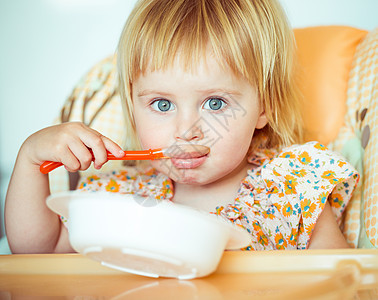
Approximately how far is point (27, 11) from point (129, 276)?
1.34 metres

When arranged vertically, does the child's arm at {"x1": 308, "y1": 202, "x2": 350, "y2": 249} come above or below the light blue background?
below

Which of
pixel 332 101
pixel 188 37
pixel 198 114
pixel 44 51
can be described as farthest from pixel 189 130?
pixel 44 51

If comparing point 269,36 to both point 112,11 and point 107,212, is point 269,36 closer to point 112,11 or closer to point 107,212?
point 107,212

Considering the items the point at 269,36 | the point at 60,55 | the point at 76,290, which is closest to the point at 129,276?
the point at 76,290

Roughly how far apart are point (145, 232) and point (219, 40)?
18.0 inches

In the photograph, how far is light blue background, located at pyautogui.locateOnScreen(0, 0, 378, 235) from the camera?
1.67 m

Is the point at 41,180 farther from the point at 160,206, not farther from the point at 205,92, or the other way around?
the point at 160,206

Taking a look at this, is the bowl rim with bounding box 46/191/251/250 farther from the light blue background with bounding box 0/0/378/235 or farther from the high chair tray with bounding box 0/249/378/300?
the light blue background with bounding box 0/0/378/235

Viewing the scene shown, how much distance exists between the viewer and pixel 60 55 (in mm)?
1679

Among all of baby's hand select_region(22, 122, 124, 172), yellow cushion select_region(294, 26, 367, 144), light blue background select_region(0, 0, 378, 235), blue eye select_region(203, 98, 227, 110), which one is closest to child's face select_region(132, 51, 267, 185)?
blue eye select_region(203, 98, 227, 110)

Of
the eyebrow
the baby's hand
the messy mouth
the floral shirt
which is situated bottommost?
the floral shirt

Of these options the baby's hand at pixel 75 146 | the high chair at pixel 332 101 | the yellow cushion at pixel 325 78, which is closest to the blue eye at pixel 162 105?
the baby's hand at pixel 75 146

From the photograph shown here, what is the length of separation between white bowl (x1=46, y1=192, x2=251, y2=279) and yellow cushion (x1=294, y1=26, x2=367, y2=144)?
0.63 meters

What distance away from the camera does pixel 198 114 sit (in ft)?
2.71
